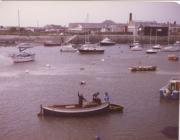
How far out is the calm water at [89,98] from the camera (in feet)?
19.7

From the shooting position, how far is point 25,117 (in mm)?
6758

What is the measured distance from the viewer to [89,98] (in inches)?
309

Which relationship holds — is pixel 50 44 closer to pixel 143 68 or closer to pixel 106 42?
pixel 106 42

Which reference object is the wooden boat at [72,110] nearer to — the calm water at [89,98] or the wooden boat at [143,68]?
the calm water at [89,98]

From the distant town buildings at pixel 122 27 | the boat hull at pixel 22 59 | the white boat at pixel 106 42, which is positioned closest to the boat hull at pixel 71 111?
the distant town buildings at pixel 122 27

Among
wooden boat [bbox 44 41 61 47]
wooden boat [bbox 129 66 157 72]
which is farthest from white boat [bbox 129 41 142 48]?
wooden boat [bbox 129 66 157 72]

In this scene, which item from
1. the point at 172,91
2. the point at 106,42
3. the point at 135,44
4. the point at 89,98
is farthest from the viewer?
the point at 106,42

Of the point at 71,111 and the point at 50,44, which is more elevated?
the point at 50,44

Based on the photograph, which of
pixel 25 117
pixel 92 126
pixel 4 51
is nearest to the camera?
pixel 92 126

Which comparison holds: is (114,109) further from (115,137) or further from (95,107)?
(115,137)

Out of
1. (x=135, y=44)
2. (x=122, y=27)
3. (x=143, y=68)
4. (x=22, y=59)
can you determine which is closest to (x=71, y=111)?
(x=122, y=27)

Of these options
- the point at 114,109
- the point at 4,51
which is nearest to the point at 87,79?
the point at 114,109

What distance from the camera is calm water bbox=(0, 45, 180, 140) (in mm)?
5996

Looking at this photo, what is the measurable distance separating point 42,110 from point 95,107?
3.12 feet
